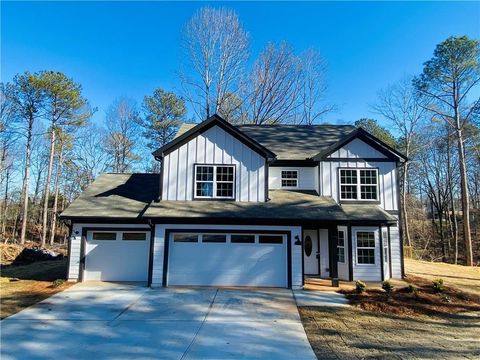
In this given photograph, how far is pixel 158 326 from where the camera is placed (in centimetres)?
814

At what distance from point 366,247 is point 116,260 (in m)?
10.4

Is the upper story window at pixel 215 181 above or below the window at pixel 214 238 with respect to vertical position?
above

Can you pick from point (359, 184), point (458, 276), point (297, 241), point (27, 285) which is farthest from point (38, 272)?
point (458, 276)

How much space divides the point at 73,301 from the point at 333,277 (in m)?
9.23

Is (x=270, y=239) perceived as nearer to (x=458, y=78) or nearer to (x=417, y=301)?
(x=417, y=301)

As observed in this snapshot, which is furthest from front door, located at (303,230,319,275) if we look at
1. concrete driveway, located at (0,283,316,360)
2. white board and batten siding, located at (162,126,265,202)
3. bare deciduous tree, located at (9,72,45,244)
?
bare deciduous tree, located at (9,72,45,244)

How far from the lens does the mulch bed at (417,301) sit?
9.56 metres

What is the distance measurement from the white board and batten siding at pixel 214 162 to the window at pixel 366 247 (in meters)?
4.57

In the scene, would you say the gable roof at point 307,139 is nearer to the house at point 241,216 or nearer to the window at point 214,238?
the house at point 241,216

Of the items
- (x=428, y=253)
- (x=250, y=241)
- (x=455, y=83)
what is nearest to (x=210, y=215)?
(x=250, y=241)

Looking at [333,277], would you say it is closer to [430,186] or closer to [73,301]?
[73,301]

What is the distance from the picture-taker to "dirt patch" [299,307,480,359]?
651cm

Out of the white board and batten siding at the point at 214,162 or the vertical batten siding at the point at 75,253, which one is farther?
the white board and batten siding at the point at 214,162

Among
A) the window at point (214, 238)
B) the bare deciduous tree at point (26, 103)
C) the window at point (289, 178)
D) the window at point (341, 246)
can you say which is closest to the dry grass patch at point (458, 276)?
the window at point (341, 246)
